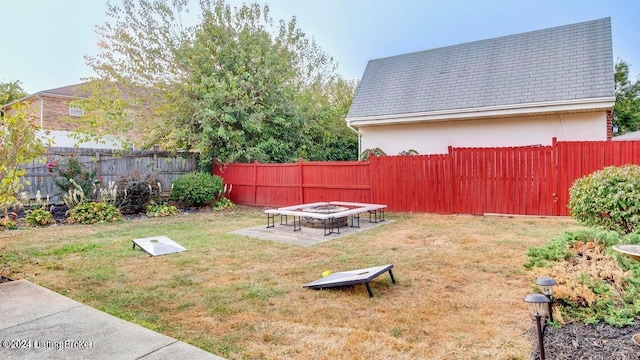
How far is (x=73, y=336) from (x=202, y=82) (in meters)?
10.6

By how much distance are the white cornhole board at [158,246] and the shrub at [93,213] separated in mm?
3854

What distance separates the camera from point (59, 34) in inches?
539

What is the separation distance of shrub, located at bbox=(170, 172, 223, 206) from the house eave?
5.16 metres

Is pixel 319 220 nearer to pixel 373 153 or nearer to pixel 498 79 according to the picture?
pixel 373 153

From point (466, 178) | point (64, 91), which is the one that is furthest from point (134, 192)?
point (64, 91)

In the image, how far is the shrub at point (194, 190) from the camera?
11.3 m

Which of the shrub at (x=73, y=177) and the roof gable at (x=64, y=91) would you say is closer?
the shrub at (x=73, y=177)

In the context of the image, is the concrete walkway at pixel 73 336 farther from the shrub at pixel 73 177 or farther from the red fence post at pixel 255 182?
the red fence post at pixel 255 182

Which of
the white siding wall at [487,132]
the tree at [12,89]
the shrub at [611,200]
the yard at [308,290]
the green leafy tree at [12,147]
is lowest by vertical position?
the yard at [308,290]

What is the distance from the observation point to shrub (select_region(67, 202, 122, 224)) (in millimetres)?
8961

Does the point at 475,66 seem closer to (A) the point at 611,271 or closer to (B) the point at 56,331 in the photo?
(A) the point at 611,271

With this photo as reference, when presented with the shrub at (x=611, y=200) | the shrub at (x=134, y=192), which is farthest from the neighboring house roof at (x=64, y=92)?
the shrub at (x=611, y=200)

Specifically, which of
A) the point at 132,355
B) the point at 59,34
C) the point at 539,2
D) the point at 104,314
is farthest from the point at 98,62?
the point at 539,2

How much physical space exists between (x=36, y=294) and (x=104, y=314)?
111 cm
